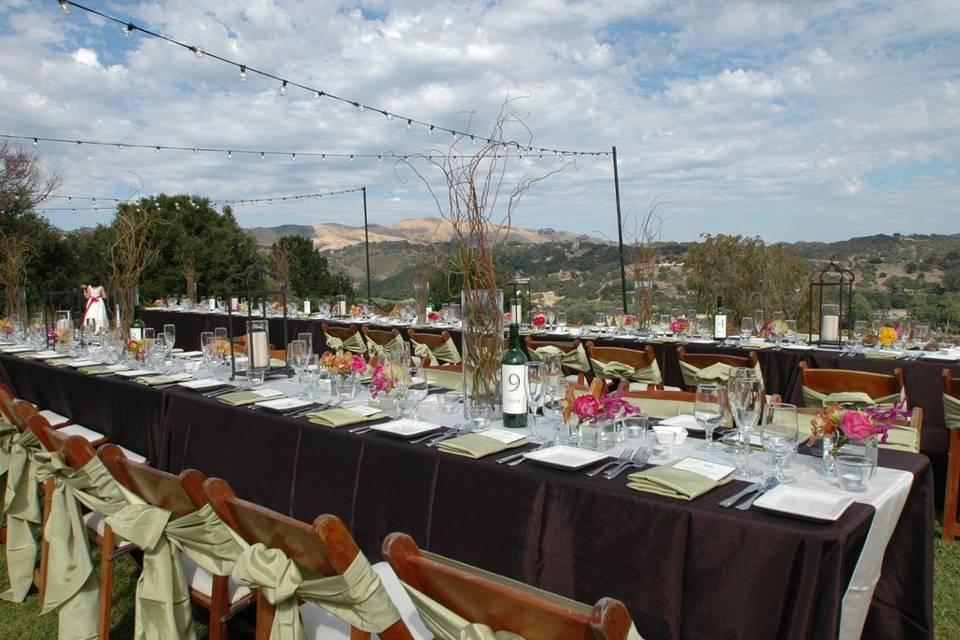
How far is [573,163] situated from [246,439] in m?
1.87

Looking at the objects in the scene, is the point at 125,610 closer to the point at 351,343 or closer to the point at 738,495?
the point at 738,495

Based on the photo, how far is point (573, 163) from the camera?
3.07 metres

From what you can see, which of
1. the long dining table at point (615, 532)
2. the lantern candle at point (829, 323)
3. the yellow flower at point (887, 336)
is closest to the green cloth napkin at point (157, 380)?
the long dining table at point (615, 532)

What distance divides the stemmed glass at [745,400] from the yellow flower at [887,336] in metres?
3.48

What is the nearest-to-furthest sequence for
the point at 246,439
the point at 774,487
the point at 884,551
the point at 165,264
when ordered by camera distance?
the point at 774,487
the point at 884,551
the point at 246,439
the point at 165,264

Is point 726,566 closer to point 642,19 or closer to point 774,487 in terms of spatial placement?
point 774,487

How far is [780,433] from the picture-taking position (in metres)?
1.72

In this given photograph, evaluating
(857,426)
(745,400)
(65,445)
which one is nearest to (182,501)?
(65,445)

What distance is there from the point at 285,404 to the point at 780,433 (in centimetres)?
183

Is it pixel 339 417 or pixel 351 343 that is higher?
pixel 339 417

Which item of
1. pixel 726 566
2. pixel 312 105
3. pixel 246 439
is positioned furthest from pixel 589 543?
pixel 312 105

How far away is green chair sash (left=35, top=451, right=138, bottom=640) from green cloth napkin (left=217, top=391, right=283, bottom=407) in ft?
2.10

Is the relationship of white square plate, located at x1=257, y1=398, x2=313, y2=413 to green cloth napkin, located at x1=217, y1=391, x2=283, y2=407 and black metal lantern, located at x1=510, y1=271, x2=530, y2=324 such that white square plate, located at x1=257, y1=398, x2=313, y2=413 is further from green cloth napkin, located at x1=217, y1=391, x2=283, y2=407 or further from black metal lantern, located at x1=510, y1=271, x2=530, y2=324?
black metal lantern, located at x1=510, y1=271, x2=530, y2=324

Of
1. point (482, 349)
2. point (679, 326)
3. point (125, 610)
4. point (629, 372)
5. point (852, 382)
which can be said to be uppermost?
point (482, 349)
